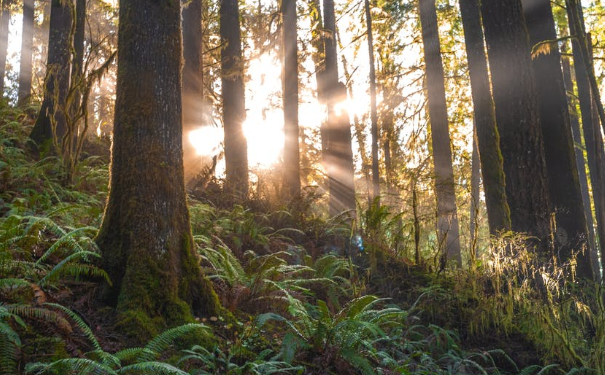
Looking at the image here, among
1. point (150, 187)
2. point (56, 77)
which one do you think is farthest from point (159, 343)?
point (56, 77)

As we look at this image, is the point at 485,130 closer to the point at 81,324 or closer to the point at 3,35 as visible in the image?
the point at 81,324

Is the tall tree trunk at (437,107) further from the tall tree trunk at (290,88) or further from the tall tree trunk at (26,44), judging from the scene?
the tall tree trunk at (26,44)

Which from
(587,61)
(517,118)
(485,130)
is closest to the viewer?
(587,61)

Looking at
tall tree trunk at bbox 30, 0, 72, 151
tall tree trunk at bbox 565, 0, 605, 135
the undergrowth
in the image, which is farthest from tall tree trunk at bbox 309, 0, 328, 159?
tall tree trunk at bbox 565, 0, 605, 135

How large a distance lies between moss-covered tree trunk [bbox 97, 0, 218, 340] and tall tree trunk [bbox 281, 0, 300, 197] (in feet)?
22.7

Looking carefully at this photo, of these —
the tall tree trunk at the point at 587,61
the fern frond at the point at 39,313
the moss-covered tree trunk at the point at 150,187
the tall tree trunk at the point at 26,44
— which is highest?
the tall tree trunk at the point at 26,44

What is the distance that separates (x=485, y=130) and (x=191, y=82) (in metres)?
6.53

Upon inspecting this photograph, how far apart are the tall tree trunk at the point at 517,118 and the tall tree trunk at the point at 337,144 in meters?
5.62

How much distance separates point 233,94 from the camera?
11.7m

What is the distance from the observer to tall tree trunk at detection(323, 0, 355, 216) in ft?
42.3

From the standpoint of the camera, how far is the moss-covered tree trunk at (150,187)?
3.88 m

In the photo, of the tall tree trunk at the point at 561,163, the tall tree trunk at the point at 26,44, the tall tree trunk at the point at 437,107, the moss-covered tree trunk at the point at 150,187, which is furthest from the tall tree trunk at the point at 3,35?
the tall tree trunk at the point at 561,163

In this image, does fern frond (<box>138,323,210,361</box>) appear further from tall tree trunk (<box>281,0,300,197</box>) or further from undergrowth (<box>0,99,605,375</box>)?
tall tree trunk (<box>281,0,300,197</box>)

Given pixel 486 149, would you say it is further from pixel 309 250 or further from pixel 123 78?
pixel 123 78
